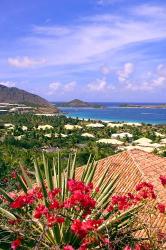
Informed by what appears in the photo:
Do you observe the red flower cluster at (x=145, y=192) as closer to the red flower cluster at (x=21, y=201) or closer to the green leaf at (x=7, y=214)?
the red flower cluster at (x=21, y=201)

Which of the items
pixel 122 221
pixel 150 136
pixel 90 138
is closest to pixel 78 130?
pixel 90 138

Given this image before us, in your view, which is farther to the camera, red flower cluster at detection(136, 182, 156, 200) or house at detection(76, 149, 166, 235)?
house at detection(76, 149, 166, 235)

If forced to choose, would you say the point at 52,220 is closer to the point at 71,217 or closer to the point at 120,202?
the point at 120,202

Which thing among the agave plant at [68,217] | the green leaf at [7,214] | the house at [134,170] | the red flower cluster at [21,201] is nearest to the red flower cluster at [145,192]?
the agave plant at [68,217]

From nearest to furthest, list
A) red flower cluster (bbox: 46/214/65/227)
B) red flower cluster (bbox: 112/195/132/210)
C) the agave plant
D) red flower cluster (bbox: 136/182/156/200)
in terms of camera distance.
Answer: red flower cluster (bbox: 46/214/65/227)
the agave plant
red flower cluster (bbox: 112/195/132/210)
red flower cluster (bbox: 136/182/156/200)

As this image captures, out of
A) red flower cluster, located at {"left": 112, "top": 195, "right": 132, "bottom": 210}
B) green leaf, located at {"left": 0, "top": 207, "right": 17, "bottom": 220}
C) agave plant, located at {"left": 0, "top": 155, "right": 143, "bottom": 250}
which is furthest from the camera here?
green leaf, located at {"left": 0, "top": 207, "right": 17, "bottom": 220}

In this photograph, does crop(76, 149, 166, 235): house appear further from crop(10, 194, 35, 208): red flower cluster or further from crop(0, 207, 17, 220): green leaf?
crop(10, 194, 35, 208): red flower cluster

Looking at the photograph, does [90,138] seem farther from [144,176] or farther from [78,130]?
[144,176]

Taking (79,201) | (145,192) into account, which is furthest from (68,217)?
(145,192)

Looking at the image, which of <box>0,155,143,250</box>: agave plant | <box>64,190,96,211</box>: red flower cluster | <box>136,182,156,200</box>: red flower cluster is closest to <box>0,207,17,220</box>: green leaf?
<box>0,155,143,250</box>: agave plant
